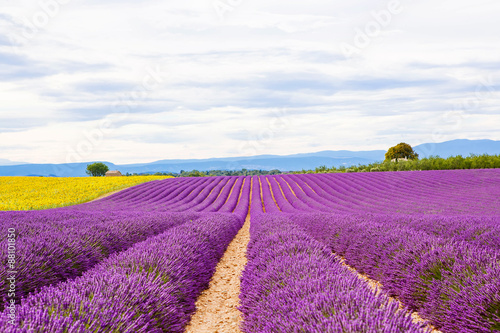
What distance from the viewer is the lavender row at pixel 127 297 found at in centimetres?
237

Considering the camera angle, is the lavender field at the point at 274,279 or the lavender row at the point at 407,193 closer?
the lavender field at the point at 274,279

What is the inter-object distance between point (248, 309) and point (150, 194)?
2341 centimetres

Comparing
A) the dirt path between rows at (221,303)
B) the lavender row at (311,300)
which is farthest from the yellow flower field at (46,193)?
the lavender row at (311,300)

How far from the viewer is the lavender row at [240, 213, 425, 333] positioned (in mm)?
2309

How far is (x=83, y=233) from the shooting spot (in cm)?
616

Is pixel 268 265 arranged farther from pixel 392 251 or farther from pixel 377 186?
pixel 377 186

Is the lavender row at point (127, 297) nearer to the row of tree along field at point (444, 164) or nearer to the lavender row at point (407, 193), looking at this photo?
the lavender row at point (407, 193)

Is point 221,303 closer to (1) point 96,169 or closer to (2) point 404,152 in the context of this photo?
(2) point 404,152

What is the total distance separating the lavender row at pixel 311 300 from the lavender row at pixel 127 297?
920mm

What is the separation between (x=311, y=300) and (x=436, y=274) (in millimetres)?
2676

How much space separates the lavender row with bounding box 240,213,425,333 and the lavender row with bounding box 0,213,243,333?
3.02ft

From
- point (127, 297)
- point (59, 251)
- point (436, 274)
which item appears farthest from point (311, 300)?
point (59, 251)

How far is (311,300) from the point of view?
2.86m

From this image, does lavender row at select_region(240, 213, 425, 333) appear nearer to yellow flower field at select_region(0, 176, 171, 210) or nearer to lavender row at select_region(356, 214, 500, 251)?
lavender row at select_region(356, 214, 500, 251)
